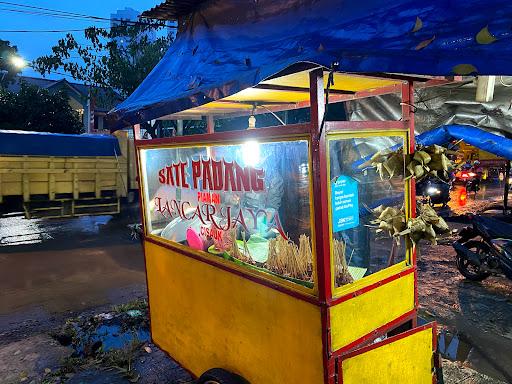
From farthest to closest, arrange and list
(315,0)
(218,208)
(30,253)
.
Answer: (30,253), (218,208), (315,0)

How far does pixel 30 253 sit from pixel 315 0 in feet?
28.3

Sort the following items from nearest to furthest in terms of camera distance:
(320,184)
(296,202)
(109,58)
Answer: (320,184) → (296,202) → (109,58)

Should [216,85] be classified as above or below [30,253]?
above

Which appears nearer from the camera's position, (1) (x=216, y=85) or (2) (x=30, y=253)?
(1) (x=216, y=85)

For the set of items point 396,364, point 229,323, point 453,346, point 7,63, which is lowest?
point 453,346

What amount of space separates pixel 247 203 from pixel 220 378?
135cm

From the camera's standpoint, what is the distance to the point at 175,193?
360cm

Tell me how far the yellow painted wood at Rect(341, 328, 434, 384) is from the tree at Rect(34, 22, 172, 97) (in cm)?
1689

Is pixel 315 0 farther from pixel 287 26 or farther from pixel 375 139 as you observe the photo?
pixel 375 139

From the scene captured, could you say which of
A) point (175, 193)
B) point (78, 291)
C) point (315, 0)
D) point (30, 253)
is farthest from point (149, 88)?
point (30, 253)

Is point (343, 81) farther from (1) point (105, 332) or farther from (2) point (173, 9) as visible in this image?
(1) point (105, 332)

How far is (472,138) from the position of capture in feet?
17.9

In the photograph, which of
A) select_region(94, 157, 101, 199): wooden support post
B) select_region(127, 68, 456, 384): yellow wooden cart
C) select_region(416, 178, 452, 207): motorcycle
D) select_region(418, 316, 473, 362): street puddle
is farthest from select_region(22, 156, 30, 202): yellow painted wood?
select_region(416, 178, 452, 207): motorcycle

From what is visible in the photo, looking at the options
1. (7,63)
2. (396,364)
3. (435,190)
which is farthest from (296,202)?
(7,63)
